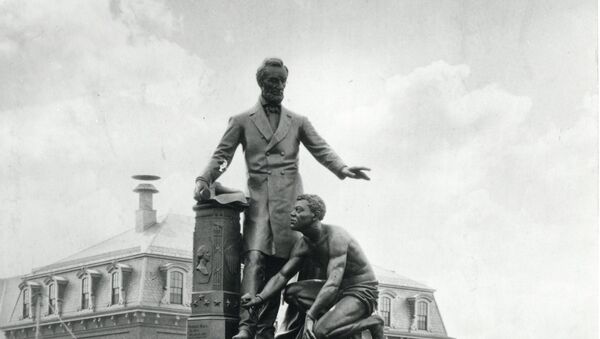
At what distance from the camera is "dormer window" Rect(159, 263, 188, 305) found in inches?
1843

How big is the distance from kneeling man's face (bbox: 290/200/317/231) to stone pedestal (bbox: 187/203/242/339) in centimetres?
91

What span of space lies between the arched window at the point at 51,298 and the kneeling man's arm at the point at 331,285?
40557mm

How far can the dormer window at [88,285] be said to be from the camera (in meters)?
48.6

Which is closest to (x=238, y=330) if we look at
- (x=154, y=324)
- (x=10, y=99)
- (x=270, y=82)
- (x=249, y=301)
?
(x=249, y=301)

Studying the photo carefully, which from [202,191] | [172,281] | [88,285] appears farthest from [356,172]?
[88,285]

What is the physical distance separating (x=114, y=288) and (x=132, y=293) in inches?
46.3

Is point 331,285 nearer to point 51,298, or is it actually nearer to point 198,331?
point 198,331

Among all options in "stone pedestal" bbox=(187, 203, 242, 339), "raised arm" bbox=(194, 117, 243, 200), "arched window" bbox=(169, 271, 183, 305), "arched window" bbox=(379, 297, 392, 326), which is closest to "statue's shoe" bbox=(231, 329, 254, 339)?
"stone pedestal" bbox=(187, 203, 242, 339)

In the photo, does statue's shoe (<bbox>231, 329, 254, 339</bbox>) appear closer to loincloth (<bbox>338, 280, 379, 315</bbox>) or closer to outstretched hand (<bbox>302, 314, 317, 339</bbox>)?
outstretched hand (<bbox>302, 314, 317, 339</bbox>)

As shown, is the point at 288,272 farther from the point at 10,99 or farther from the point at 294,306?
the point at 10,99

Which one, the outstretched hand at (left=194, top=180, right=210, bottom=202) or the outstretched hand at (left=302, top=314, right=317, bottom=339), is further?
the outstretched hand at (left=194, top=180, right=210, bottom=202)

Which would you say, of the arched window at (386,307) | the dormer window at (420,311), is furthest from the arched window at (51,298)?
the dormer window at (420,311)

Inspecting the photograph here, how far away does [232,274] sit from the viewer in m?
12.0

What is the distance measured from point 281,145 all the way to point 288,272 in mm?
1528
